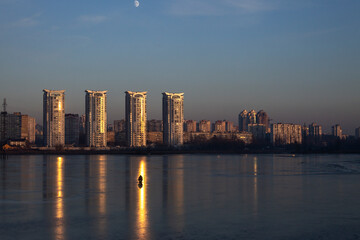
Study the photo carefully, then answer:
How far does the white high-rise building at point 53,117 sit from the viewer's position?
188 metres

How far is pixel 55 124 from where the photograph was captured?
191625mm

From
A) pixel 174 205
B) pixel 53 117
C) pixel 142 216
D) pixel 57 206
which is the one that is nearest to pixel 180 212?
pixel 142 216

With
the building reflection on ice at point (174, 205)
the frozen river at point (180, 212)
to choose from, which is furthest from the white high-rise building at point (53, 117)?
the building reflection on ice at point (174, 205)

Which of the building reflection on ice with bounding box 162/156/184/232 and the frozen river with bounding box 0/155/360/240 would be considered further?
the building reflection on ice with bounding box 162/156/184/232

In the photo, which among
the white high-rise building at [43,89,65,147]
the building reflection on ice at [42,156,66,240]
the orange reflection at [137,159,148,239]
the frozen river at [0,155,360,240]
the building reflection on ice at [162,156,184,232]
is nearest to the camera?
the orange reflection at [137,159,148,239]

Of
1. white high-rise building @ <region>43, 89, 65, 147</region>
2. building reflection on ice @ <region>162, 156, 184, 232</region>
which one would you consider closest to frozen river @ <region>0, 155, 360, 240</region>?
building reflection on ice @ <region>162, 156, 184, 232</region>

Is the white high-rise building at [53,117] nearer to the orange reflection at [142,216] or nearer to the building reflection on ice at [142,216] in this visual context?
the building reflection on ice at [142,216]

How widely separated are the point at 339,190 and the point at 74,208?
18.4m

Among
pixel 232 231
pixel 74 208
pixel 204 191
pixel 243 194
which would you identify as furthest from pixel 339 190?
pixel 74 208

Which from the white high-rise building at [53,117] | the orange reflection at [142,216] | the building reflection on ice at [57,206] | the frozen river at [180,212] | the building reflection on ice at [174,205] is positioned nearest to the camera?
the orange reflection at [142,216]

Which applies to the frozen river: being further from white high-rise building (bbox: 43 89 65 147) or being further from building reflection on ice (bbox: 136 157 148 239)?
white high-rise building (bbox: 43 89 65 147)

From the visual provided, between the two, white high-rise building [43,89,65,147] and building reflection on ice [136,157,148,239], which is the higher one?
white high-rise building [43,89,65,147]

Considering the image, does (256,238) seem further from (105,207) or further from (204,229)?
(105,207)

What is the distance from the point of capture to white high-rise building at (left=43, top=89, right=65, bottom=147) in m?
188
